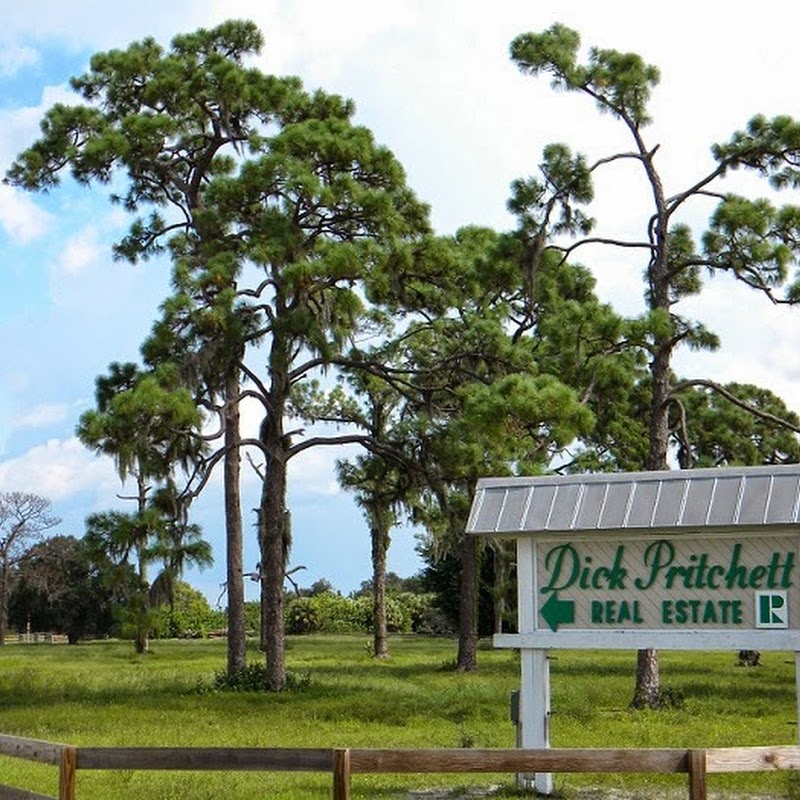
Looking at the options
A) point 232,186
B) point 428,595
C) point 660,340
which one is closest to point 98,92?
point 232,186

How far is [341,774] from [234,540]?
2050 cm

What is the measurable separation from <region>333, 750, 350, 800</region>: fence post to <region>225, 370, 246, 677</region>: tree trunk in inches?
760

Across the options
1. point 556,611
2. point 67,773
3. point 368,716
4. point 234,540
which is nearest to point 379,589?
point 234,540

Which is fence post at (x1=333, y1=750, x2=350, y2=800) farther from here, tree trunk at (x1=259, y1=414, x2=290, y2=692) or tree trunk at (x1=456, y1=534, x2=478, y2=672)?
tree trunk at (x1=456, y1=534, x2=478, y2=672)

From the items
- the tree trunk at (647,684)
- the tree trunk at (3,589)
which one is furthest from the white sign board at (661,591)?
the tree trunk at (3,589)

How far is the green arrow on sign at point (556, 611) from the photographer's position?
523 inches

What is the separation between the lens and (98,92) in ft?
99.0

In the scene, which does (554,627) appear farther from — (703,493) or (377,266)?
(377,266)

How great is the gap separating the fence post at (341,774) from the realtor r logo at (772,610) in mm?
5206

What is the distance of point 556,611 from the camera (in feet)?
43.8

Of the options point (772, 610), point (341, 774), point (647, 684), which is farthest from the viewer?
point (647, 684)

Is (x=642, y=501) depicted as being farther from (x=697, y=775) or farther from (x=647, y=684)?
(x=647, y=684)

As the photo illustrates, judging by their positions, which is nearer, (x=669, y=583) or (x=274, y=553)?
(x=669, y=583)

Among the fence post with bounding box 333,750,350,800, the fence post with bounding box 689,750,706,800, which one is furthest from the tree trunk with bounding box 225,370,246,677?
the fence post with bounding box 689,750,706,800
